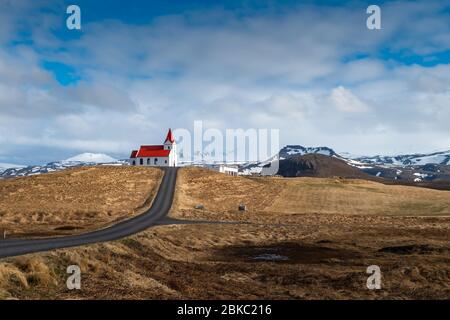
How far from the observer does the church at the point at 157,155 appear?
15275 centimetres

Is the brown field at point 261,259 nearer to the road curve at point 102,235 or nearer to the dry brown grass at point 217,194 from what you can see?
the dry brown grass at point 217,194

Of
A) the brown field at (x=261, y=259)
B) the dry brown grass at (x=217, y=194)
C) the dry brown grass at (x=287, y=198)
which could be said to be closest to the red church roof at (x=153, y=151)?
the dry brown grass at (x=217, y=194)

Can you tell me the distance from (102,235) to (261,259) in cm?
1692

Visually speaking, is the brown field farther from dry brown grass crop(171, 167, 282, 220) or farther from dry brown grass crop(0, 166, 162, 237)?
dry brown grass crop(0, 166, 162, 237)

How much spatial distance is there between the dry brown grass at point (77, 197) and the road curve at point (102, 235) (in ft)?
9.02

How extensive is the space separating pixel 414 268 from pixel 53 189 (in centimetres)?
8300

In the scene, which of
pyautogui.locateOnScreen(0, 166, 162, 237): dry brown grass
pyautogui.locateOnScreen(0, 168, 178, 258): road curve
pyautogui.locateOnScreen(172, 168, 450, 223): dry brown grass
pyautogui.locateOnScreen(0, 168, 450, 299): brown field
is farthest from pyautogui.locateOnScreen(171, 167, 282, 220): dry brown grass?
pyautogui.locateOnScreen(0, 166, 162, 237): dry brown grass

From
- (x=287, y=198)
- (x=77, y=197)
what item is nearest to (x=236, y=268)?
(x=77, y=197)

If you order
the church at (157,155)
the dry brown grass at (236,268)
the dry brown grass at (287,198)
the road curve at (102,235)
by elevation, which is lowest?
the dry brown grass at (236,268)

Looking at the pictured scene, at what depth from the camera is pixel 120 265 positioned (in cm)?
3012

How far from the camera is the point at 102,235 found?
4478cm

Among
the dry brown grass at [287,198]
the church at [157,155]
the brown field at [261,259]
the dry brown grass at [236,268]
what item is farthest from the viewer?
the church at [157,155]
